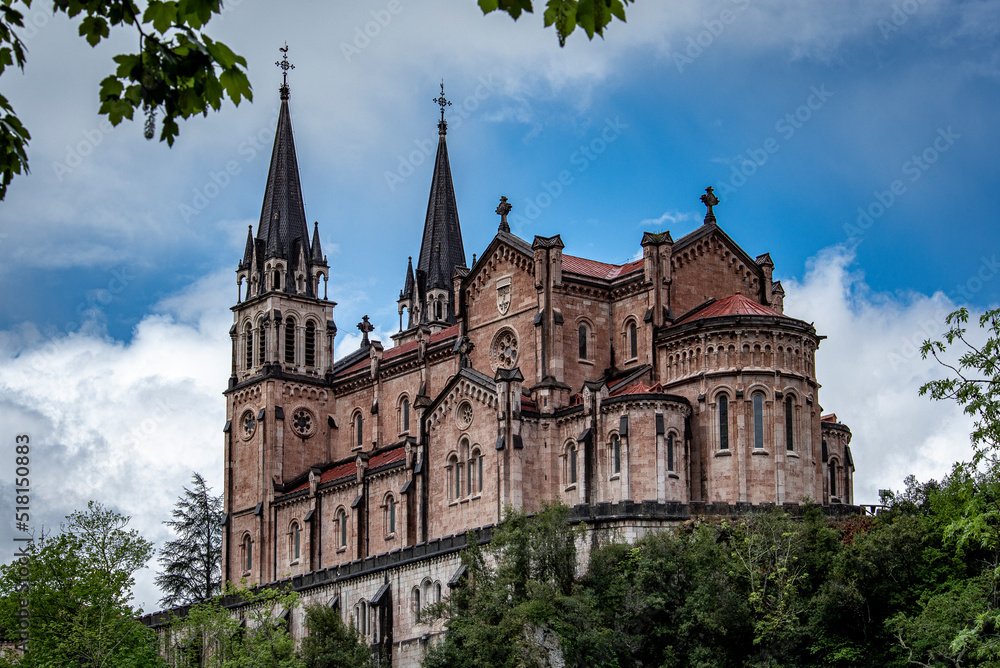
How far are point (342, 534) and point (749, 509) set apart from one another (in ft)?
104

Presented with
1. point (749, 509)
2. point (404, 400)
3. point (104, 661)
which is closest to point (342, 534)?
point (404, 400)

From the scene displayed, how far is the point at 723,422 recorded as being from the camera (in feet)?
233

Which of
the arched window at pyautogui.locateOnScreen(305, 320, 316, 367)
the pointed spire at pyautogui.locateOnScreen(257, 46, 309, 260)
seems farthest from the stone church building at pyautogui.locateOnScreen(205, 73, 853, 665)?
the pointed spire at pyautogui.locateOnScreen(257, 46, 309, 260)

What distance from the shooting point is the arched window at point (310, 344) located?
101m

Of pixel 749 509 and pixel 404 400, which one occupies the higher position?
pixel 404 400

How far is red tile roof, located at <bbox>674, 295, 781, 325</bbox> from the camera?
7288 centimetres

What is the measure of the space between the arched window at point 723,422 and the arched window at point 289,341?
38.0 m

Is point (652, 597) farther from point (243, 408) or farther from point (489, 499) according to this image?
point (243, 408)

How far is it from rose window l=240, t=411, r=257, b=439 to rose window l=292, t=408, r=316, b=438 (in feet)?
8.88

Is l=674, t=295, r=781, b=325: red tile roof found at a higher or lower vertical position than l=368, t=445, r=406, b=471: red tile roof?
higher

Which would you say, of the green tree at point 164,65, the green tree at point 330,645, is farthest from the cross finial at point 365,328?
the green tree at point 164,65

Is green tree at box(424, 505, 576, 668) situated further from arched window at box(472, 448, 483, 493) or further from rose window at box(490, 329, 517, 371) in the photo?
rose window at box(490, 329, 517, 371)

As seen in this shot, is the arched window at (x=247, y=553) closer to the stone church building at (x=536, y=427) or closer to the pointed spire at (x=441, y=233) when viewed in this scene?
the stone church building at (x=536, y=427)

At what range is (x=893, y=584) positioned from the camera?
5778cm
